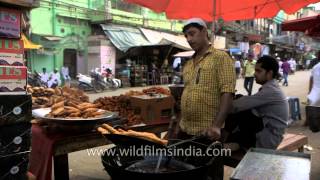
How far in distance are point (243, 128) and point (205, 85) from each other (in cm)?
114

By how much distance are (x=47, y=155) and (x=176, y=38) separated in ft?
72.1

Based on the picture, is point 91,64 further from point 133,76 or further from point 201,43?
point 201,43

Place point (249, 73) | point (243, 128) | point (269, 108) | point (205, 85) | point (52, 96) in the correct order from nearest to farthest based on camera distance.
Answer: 1. point (205, 85)
2. point (269, 108)
3. point (243, 128)
4. point (52, 96)
5. point (249, 73)

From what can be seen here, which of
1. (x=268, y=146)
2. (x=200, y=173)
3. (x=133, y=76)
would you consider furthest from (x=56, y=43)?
(x=200, y=173)

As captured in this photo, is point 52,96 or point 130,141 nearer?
point 130,141

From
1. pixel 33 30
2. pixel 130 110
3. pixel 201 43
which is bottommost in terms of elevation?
pixel 130 110

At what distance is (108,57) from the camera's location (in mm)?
21109

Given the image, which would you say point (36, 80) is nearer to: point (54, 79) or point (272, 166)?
point (54, 79)

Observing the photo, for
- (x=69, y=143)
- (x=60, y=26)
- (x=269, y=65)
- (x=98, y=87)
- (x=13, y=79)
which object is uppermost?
(x=60, y=26)

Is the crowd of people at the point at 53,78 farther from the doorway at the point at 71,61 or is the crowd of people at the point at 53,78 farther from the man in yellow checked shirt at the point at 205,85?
the man in yellow checked shirt at the point at 205,85

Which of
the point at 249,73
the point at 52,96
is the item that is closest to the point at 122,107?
the point at 52,96

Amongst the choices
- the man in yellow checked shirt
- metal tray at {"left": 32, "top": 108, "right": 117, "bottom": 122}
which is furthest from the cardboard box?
the man in yellow checked shirt

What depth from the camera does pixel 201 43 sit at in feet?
10.5

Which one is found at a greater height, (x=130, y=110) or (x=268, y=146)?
(x=130, y=110)
